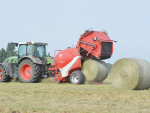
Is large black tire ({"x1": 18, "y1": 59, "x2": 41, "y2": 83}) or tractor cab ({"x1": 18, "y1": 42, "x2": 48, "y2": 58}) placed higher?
tractor cab ({"x1": 18, "y1": 42, "x2": 48, "y2": 58})

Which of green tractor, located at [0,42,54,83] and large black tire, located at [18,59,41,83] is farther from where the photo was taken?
green tractor, located at [0,42,54,83]

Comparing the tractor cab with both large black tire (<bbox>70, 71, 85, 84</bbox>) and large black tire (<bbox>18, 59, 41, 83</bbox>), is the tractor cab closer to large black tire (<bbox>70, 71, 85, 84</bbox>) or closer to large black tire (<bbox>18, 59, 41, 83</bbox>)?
large black tire (<bbox>18, 59, 41, 83</bbox>)

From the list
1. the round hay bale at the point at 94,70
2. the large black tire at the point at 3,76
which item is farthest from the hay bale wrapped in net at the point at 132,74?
the large black tire at the point at 3,76

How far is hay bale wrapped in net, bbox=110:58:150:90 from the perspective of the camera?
35.4ft

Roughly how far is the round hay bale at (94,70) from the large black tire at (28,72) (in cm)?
296

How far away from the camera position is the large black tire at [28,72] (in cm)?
1625

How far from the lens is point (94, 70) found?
15133mm

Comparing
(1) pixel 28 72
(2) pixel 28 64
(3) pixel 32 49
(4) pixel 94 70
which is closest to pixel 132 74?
(4) pixel 94 70

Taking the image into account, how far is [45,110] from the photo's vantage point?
6.35 m

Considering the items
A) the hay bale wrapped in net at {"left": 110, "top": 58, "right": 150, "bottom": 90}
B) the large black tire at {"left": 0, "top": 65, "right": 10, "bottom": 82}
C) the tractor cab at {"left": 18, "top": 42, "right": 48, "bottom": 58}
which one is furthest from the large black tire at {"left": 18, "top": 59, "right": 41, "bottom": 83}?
the hay bale wrapped in net at {"left": 110, "top": 58, "right": 150, "bottom": 90}

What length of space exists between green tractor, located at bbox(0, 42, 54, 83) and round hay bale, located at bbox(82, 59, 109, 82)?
8.45ft

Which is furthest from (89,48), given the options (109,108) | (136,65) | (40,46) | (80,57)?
(109,108)

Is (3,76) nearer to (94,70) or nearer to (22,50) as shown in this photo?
(22,50)

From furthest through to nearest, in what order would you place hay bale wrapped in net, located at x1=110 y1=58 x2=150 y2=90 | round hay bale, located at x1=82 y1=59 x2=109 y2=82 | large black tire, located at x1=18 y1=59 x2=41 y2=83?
large black tire, located at x1=18 y1=59 x2=41 y2=83 < round hay bale, located at x1=82 y1=59 x2=109 y2=82 < hay bale wrapped in net, located at x1=110 y1=58 x2=150 y2=90
